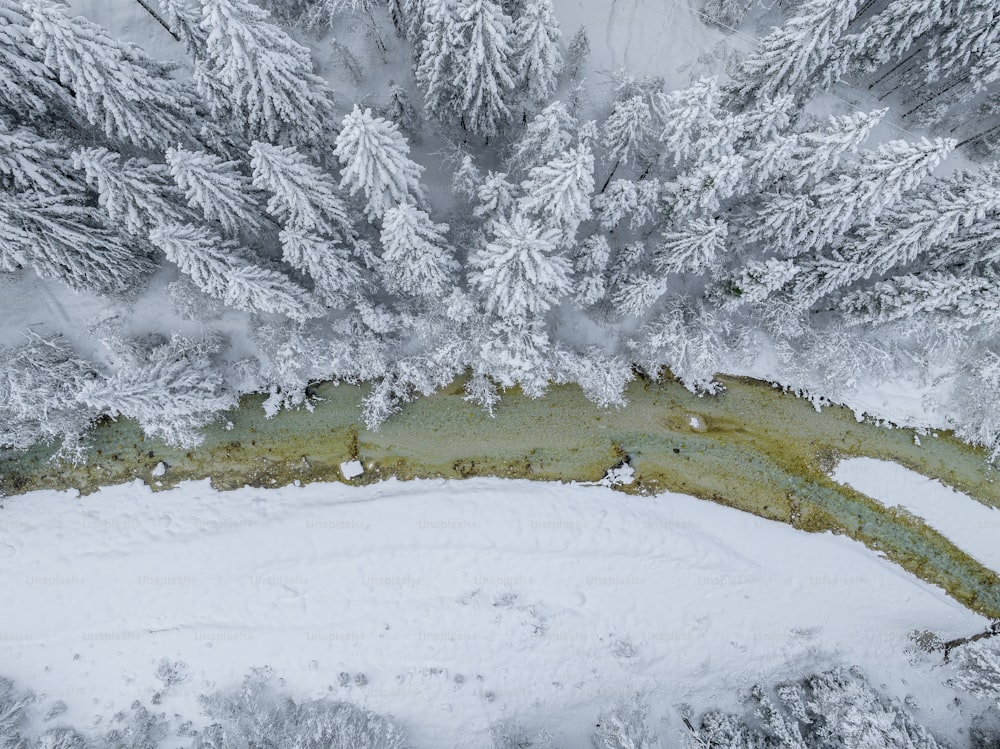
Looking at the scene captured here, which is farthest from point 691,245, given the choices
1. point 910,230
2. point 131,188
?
point 131,188

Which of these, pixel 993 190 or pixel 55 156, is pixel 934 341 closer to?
pixel 993 190

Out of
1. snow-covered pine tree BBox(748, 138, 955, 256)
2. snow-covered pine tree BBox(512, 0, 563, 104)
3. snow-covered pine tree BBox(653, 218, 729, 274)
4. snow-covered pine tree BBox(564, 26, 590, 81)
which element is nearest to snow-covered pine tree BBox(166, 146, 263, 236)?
snow-covered pine tree BBox(512, 0, 563, 104)

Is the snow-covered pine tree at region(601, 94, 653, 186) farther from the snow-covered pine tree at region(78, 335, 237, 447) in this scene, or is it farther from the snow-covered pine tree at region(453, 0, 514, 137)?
the snow-covered pine tree at region(78, 335, 237, 447)

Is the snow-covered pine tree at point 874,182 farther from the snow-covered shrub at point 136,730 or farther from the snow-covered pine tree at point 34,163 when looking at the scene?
the snow-covered shrub at point 136,730

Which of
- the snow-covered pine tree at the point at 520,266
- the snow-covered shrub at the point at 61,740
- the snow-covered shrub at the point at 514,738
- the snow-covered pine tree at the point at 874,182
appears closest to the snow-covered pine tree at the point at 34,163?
the snow-covered pine tree at the point at 520,266

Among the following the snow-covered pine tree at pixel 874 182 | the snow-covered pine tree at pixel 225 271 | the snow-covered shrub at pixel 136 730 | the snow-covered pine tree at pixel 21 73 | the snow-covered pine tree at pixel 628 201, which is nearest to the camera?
the snow-covered pine tree at pixel 21 73

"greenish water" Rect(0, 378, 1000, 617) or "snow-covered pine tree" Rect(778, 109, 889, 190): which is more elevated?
"snow-covered pine tree" Rect(778, 109, 889, 190)

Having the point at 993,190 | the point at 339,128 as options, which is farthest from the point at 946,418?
the point at 339,128
